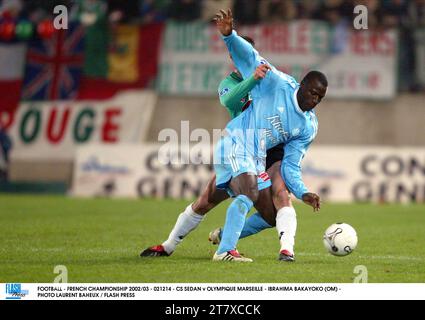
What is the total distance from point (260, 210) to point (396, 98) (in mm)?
11807

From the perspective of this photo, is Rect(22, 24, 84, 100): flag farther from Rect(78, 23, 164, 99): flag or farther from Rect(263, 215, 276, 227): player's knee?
Rect(263, 215, 276, 227): player's knee

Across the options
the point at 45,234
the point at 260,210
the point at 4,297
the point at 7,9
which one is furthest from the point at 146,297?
the point at 7,9

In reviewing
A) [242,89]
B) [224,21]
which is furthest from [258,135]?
[224,21]

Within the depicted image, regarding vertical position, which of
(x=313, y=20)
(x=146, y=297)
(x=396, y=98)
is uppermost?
(x=313, y=20)

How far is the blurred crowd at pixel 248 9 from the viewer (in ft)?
67.7

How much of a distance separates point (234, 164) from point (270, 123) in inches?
21.2

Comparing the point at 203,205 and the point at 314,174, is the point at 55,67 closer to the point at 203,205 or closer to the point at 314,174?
the point at 314,174

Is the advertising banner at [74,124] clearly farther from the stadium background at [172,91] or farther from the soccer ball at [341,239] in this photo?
the soccer ball at [341,239]

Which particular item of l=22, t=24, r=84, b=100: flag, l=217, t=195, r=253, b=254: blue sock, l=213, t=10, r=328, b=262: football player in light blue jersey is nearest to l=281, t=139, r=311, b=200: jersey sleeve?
l=213, t=10, r=328, b=262: football player in light blue jersey

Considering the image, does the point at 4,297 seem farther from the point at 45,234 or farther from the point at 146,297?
the point at 45,234

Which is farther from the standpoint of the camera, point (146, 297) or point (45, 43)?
point (45, 43)

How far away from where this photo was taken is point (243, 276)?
846cm

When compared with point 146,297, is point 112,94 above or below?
above

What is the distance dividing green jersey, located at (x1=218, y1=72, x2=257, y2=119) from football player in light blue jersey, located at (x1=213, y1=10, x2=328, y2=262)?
148mm
